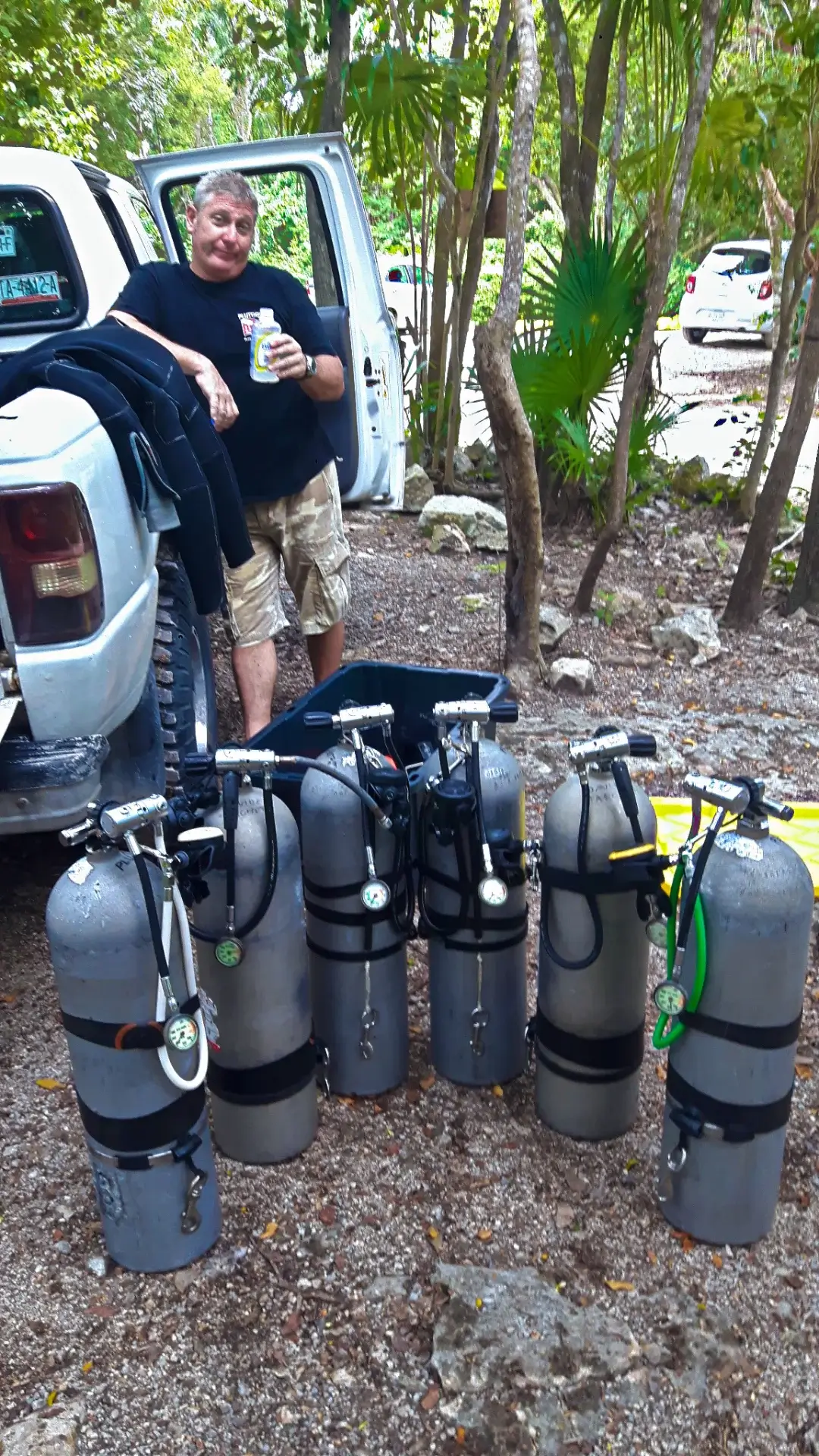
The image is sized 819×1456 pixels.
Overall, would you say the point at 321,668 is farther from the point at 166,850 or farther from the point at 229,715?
the point at 166,850

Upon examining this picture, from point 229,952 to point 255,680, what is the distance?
2.03m

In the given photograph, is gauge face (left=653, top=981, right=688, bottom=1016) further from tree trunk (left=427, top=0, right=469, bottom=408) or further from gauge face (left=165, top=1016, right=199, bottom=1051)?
tree trunk (left=427, top=0, right=469, bottom=408)

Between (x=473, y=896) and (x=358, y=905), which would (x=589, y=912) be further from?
(x=358, y=905)

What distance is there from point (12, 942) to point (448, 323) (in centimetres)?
626

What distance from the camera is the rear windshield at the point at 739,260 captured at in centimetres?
1891

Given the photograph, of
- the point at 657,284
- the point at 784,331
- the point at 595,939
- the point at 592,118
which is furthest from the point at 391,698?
the point at 592,118

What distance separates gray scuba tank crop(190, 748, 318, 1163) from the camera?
2.15 meters

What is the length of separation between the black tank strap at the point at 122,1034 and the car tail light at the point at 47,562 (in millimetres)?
898

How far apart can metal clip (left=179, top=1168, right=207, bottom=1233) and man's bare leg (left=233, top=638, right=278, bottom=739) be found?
2.13m

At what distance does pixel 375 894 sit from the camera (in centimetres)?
235

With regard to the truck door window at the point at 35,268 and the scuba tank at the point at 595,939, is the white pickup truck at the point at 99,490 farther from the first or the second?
the scuba tank at the point at 595,939

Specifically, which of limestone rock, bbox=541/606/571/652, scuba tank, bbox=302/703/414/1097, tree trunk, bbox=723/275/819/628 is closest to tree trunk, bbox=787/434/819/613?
tree trunk, bbox=723/275/819/628

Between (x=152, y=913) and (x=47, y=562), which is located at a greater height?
(x=47, y=562)

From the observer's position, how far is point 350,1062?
8.43 ft
